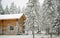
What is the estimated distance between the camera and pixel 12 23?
6.76 metres

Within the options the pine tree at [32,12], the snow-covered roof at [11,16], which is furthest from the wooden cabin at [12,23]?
the pine tree at [32,12]

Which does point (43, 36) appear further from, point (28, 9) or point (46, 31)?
point (28, 9)

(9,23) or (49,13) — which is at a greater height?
(49,13)

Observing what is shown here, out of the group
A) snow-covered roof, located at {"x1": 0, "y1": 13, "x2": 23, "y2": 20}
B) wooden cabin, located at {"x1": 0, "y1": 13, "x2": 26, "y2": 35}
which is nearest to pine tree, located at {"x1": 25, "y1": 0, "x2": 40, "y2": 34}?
wooden cabin, located at {"x1": 0, "y1": 13, "x2": 26, "y2": 35}

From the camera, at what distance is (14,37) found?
6625 mm

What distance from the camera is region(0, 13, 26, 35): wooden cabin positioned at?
6.65 m

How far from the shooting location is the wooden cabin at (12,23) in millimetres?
6648

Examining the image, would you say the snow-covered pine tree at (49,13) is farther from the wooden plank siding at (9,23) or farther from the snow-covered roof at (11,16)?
the snow-covered roof at (11,16)

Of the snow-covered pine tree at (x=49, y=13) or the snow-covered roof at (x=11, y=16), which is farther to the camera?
the snow-covered roof at (x=11, y=16)

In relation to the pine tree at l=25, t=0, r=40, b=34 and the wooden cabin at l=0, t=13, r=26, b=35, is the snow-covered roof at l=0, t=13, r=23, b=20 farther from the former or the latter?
the pine tree at l=25, t=0, r=40, b=34

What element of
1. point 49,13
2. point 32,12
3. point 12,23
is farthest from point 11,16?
point 49,13

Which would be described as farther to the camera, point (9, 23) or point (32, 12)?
point (9, 23)

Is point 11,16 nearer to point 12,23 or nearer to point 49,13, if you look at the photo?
point 12,23

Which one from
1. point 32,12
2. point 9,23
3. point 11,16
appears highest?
point 32,12
